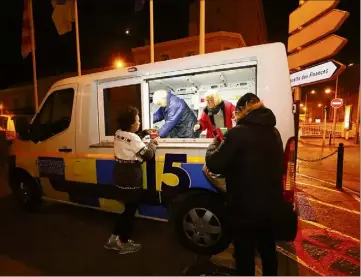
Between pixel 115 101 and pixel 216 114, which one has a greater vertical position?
pixel 115 101

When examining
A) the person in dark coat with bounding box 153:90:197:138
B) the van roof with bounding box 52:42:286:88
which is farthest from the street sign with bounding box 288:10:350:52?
the person in dark coat with bounding box 153:90:197:138

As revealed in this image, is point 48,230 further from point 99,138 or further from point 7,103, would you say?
point 7,103

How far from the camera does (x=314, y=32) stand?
445cm

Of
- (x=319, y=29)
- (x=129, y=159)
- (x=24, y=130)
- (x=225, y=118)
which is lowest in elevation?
(x=129, y=159)

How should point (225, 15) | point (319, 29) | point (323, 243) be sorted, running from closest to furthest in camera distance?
point (323, 243) → point (319, 29) → point (225, 15)

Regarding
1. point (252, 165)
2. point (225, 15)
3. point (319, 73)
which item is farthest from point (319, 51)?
point (225, 15)

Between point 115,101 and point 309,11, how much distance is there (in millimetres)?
3000

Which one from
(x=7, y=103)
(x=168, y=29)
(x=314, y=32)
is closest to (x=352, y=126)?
(x=168, y=29)

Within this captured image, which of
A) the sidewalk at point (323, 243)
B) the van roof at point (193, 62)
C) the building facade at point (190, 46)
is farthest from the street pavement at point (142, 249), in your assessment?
the building facade at point (190, 46)

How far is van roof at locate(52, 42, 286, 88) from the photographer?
3.20 m

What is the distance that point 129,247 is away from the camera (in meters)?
3.77

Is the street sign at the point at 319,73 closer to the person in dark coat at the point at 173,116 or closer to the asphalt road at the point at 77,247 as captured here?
the person in dark coat at the point at 173,116

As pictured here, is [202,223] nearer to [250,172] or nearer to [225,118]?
[250,172]

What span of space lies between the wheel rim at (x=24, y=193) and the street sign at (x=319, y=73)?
232 inches
